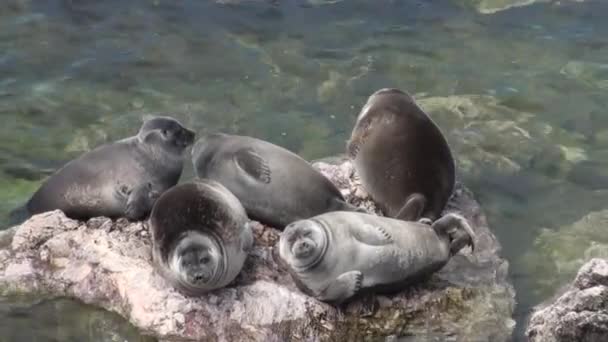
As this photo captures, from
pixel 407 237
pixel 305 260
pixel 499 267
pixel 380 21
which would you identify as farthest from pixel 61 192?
pixel 380 21

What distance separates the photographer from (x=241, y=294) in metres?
6.09

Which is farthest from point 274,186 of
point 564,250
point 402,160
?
point 564,250

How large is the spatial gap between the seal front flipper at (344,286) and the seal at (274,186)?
883 mm

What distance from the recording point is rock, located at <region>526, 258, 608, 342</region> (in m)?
5.24

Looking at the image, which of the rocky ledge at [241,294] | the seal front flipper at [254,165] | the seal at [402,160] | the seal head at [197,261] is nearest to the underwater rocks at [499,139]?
the seal at [402,160]

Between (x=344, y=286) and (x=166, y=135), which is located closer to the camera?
(x=344, y=286)

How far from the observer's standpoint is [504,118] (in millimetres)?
10156

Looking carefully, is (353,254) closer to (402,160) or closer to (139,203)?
(402,160)

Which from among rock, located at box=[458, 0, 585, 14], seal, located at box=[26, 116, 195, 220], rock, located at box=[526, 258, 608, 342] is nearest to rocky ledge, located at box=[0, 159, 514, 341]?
seal, located at box=[26, 116, 195, 220]

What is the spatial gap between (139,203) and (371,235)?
5.98ft

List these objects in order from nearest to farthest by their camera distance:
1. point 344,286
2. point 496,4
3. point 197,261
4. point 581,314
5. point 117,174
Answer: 1. point 581,314
2. point 197,261
3. point 344,286
4. point 117,174
5. point 496,4

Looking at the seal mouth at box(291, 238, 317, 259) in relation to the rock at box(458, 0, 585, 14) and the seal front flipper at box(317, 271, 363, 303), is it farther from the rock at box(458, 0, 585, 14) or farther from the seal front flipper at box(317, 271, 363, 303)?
the rock at box(458, 0, 585, 14)

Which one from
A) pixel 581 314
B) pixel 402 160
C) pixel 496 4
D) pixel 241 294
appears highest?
pixel 581 314

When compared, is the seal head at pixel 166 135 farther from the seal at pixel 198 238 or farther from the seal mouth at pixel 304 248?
the seal mouth at pixel 304 248
